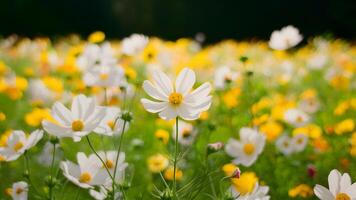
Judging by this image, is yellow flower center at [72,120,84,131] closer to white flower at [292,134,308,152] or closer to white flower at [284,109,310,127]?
white flower at [292,134,308,152]

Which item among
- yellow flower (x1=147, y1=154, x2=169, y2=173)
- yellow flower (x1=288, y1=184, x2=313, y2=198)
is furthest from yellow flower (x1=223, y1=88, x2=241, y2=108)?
yellow flower (x1=288, y1=184, x2=313, y2=198)

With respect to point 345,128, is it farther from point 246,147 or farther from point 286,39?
point 246,147

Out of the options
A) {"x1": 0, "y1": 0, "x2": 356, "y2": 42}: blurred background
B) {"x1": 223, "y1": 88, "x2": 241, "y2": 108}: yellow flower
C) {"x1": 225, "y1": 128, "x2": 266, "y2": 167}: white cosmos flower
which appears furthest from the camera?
{"x1": 0, "y1": 0, "x2": 356, "y2": 42}: blurred background

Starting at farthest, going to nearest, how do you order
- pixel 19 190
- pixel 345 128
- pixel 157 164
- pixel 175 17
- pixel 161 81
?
1. pixel 175 17
2. pixel 345 128
3. pixel 157 164
4. pixel 19 190
5. pixel 161 81

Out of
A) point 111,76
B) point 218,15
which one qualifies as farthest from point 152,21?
point 111,76

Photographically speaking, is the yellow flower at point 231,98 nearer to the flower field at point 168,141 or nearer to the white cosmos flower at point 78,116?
the flower field at point 168,141

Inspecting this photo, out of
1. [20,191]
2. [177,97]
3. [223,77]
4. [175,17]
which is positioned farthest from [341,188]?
[175,17]
